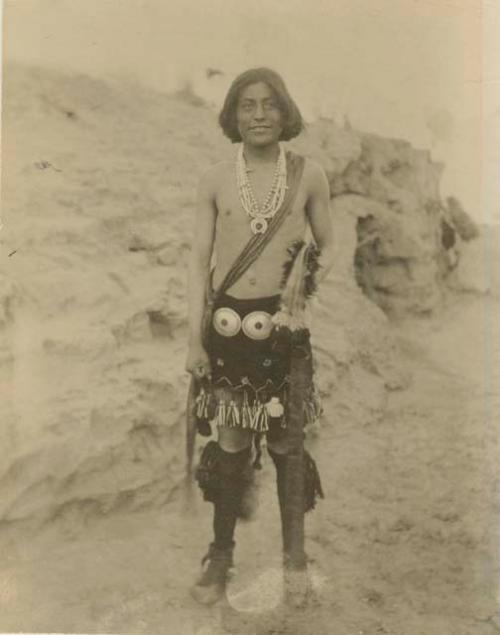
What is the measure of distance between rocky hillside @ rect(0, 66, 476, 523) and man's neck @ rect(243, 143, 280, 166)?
89mm

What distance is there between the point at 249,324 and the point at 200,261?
0.35 metres

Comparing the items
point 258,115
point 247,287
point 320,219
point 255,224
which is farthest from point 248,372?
point 258,115

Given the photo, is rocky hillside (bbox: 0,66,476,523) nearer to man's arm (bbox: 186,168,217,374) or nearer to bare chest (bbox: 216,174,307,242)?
man's arm (bbox: 186,168,217,374)

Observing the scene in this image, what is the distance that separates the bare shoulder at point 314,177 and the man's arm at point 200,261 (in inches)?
16.0

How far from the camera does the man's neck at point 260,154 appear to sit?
14.7ft

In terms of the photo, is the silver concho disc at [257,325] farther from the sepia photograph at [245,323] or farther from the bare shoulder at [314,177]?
the bare shoulder at [314,177]

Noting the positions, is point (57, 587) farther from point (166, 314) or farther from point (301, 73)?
point (301, 73)

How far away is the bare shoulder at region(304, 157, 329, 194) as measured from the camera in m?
4.52

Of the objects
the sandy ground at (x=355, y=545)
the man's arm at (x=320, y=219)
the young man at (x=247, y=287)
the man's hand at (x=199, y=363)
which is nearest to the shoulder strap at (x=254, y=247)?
the young man at (x=247, y=287)

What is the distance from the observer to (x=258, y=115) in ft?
14.8

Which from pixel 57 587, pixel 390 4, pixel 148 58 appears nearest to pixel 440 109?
pixel 390 4

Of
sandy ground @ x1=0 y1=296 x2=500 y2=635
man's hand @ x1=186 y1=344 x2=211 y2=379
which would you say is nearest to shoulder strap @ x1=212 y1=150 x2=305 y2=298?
man's hand @ x1=186 y1=344 x2=211 y2=379

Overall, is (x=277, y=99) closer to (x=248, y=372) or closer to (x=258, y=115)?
(x=258, y=115)

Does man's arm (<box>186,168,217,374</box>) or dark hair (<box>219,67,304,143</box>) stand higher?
dark hair (<box>219,67,304,143</box>)
